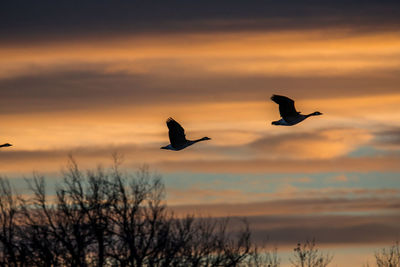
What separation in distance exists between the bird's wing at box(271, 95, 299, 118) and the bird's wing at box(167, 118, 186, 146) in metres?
5.77

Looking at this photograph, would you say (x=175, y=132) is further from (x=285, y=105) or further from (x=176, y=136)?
(x=285, y=105)

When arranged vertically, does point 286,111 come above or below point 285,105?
below

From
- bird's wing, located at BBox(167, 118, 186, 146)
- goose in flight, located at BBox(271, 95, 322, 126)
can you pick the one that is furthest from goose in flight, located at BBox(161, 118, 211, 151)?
goose in flight, located at BBox(271, 95, 322, 126)

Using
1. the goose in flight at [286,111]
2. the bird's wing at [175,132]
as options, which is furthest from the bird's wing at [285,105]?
the bird's wing at [175,132]

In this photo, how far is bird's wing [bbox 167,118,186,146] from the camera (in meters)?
69.1

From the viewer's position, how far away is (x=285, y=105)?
2596 inches

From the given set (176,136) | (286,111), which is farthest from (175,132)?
(286,111)

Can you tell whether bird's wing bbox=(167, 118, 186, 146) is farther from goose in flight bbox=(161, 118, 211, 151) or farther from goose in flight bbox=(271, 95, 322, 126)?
goose in flight bbox=(271, 95, 322, 126)

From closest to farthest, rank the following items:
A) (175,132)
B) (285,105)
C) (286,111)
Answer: (285,105)
(286,111)
(175,132)

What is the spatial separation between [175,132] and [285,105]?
6.36m

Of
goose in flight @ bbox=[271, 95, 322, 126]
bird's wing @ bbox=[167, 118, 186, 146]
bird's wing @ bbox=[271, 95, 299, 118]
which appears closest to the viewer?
bird's wing @ bbox=[271, 95, 299, 118]

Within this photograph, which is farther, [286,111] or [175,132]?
[175,132]

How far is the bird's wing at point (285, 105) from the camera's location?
215 feet

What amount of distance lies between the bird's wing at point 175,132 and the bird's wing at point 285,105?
577 cm
